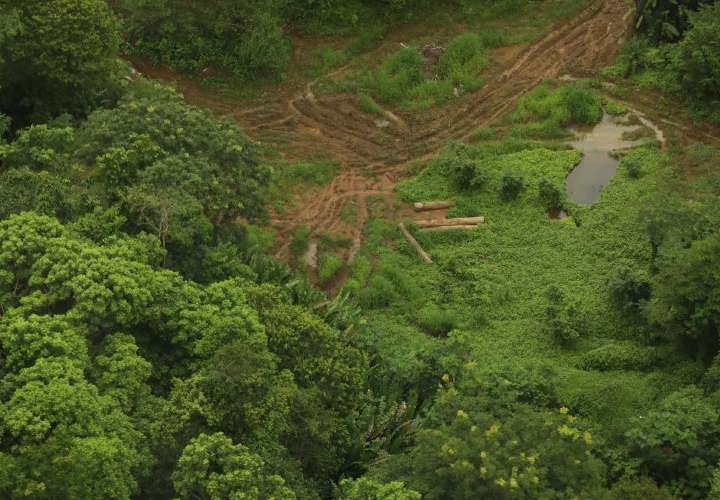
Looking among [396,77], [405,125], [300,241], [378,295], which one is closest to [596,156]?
[405,125]

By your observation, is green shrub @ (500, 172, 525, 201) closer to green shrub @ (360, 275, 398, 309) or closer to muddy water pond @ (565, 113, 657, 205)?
muddy water pond @ (565, 113, 657, 205)

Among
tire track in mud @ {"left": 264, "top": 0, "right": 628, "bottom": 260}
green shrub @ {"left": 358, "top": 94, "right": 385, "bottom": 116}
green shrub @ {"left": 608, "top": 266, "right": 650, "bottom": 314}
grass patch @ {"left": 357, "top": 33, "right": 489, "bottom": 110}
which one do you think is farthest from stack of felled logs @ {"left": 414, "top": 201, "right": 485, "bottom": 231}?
grass patch @ {"left": 357, "top": 33, "right": 489, "bottom": 110}

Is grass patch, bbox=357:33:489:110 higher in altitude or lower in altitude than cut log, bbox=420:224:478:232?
higher

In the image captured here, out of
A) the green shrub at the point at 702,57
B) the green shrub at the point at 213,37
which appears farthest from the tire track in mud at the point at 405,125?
the green shrub at the point at 702,57

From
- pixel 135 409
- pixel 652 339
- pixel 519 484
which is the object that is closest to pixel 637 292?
pixel 652 339

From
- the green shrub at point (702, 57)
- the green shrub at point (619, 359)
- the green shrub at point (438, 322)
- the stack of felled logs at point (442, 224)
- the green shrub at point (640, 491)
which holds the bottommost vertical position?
the green shrub at point (438, 322)

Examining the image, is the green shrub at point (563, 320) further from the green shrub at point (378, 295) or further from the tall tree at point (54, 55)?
the tall tree at point (54, 55)
